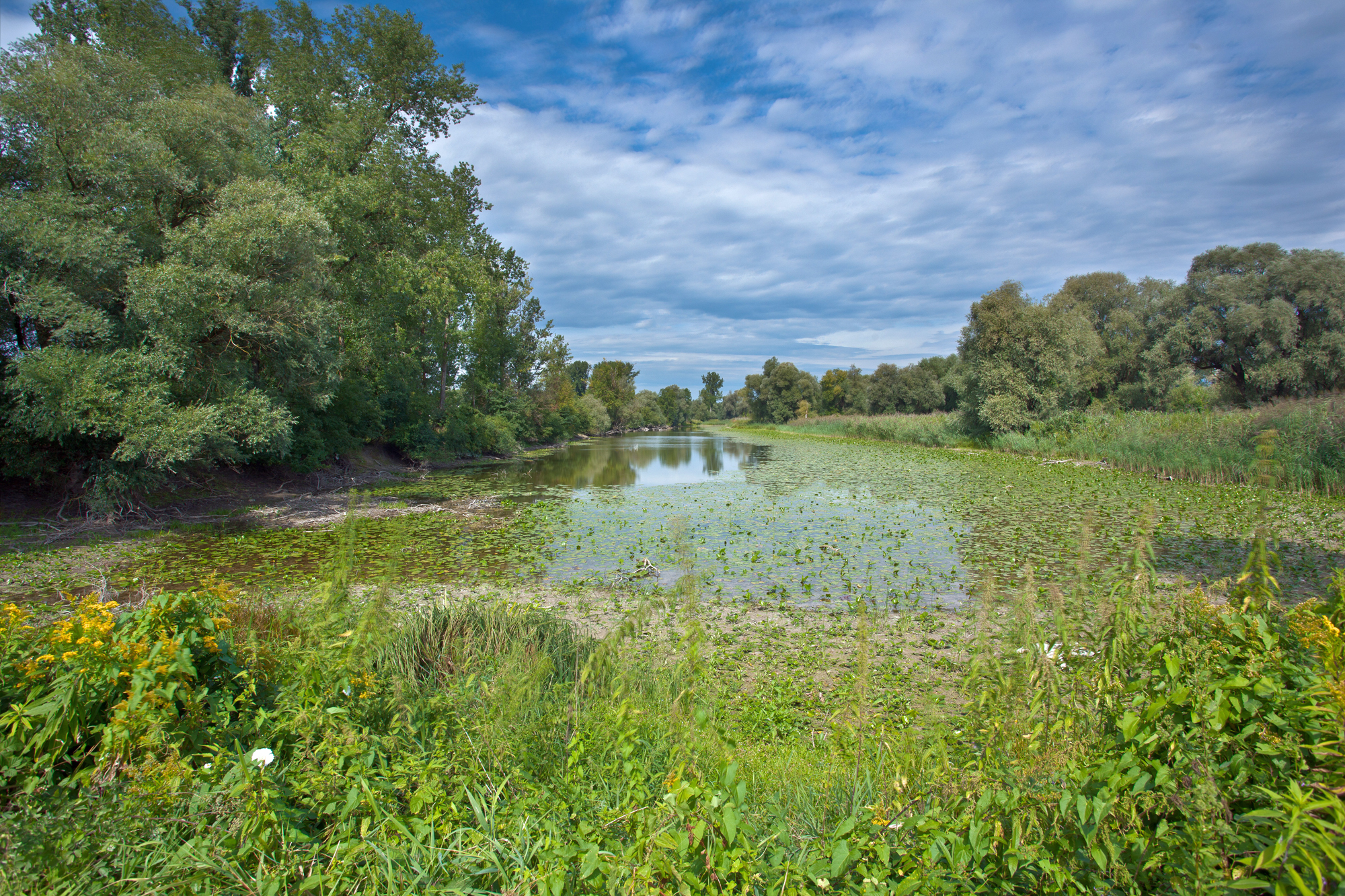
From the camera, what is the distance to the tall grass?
1349 cm

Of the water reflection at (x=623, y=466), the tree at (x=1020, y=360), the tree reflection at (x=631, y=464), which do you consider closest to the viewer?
the water reflection at (x=623, y=466)

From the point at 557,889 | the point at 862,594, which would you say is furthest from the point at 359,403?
the point at 557,889

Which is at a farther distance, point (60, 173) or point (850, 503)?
point (850, 503)

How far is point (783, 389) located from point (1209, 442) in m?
72.7

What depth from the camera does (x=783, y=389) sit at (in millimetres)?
88625

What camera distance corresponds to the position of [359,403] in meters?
20.5

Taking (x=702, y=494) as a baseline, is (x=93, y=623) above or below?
above

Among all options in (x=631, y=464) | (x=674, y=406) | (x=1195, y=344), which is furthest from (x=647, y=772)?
(x=674, y=406)

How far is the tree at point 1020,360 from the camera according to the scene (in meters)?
28.9

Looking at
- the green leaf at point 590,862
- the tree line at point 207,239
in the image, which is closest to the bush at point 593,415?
the tree line at point 207,239

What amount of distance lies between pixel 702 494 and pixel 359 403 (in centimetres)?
1238

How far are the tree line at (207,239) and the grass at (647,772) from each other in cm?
Result: 1048

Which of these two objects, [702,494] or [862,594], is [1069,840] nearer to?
[862,594]

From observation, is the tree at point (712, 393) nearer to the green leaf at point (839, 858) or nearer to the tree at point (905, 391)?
the tree at point (905, 391)
